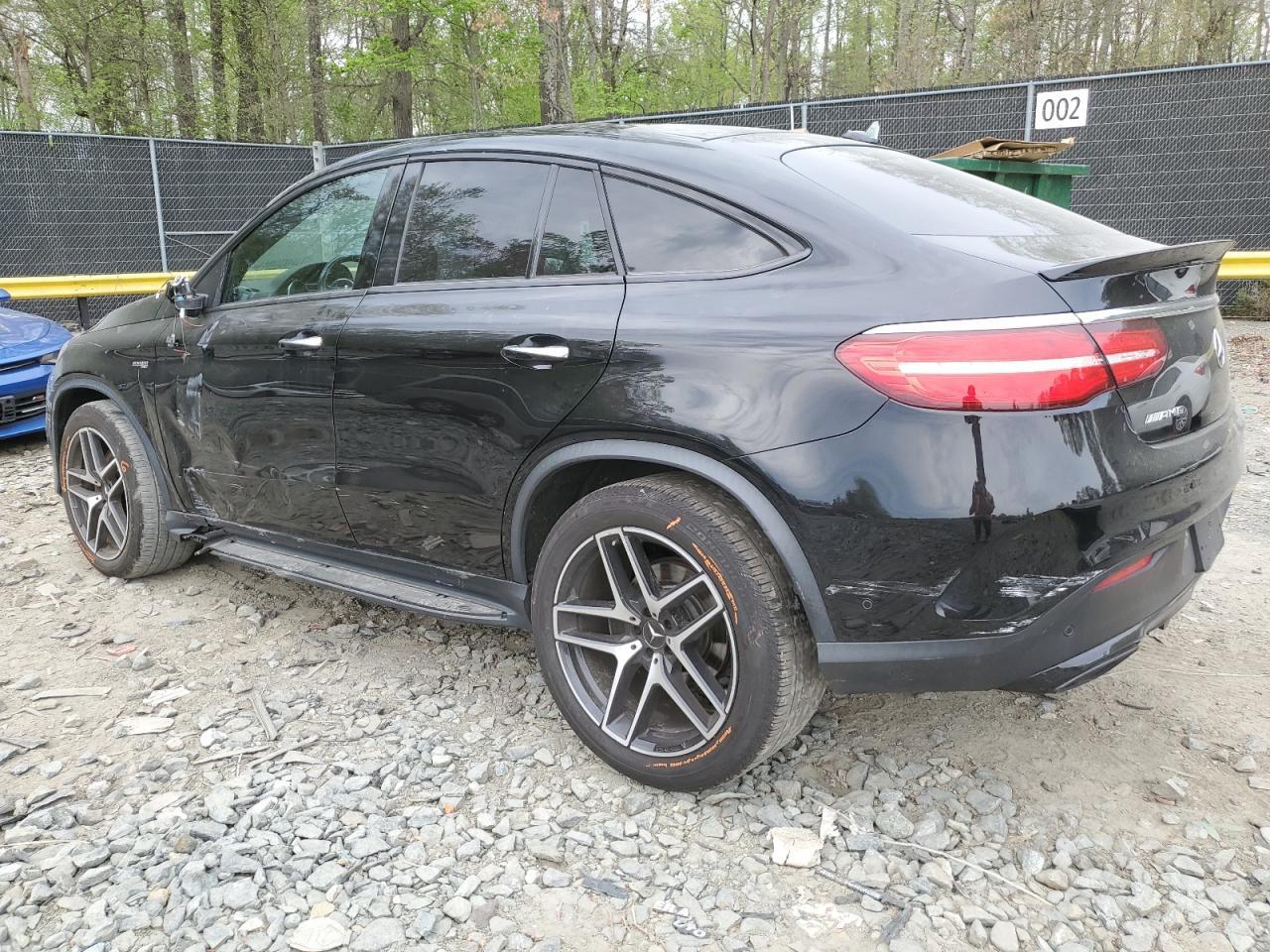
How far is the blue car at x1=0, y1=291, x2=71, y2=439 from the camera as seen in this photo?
21.6ft

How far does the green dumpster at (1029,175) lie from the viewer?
7.41 m

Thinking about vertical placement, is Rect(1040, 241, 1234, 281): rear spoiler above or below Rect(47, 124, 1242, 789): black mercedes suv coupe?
above

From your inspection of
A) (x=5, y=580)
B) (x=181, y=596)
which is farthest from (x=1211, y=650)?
(x=5, y=580)

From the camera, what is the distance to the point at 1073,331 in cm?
206

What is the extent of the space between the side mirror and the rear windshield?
7.68 feet

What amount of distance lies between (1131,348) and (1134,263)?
0.20 m

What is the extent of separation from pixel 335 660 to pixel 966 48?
2466 centimetres

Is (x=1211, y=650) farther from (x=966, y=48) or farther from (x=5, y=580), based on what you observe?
(x=966, y=48)

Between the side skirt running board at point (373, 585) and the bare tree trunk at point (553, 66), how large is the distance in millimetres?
17345

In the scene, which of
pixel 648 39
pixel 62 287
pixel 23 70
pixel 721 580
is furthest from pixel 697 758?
pixel 648 39

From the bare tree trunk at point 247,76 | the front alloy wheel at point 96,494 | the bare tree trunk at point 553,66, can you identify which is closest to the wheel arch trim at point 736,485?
the front alloy wheel at point 96,494

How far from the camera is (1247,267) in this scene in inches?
329

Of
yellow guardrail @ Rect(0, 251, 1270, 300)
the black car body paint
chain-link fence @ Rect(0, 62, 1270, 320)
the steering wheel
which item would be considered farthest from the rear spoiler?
chain-link fence @ Rect(0, 62, 1270, 320)

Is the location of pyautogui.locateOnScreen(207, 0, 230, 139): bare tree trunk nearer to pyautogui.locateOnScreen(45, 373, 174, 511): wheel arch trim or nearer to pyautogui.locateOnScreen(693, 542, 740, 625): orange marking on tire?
pyautogui.locateOnScreen(45, 373, 174, 511): wheel arch trim
